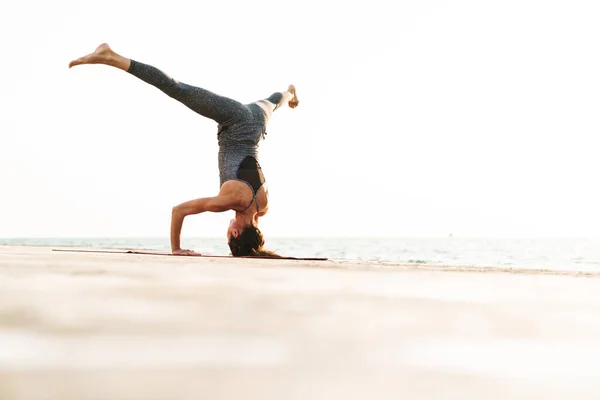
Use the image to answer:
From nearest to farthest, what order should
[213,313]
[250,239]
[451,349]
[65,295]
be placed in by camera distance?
[451,349] < [213,313] < [65,295] < [250,239]

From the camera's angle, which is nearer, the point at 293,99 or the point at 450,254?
the point at 293,99

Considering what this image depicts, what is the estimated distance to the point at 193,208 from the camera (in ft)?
15.5

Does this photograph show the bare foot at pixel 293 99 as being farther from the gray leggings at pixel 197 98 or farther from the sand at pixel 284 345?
the sand at pixel 284 345

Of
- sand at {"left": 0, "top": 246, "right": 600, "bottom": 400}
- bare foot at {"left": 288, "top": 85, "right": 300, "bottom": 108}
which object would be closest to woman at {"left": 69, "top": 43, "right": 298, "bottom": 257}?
bare foot at {"left": 288, "top": 85, "right": 300, "bottom": 108}

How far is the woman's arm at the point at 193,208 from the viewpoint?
4668 millimetres

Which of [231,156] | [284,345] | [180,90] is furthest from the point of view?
[231,156]

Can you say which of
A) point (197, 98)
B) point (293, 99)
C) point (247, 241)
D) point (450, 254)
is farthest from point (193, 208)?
point (450, 254)

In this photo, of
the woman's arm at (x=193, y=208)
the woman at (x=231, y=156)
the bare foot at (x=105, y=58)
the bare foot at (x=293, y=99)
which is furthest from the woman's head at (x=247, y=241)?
the bare foot at (x=293, y=99)

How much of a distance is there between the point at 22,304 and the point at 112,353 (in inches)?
22.4

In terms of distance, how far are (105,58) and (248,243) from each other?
1.93 m

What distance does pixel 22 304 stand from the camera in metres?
1.21

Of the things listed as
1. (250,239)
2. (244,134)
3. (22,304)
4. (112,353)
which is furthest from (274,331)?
(244,134)

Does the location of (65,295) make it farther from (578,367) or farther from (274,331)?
(578,367)

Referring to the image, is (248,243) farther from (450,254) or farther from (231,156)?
(450,254)
